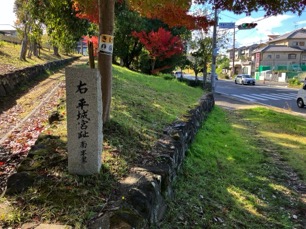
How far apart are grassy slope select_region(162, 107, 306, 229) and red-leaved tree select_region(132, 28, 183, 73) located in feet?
41.2

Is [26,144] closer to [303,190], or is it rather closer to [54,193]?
[54,193]

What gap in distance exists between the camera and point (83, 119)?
11.3ft

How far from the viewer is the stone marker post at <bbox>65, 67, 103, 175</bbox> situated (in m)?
3.37

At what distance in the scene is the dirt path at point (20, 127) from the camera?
4.65 m

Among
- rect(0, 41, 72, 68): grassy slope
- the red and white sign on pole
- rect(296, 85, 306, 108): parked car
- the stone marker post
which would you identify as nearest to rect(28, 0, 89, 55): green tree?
the red and white sign on pole

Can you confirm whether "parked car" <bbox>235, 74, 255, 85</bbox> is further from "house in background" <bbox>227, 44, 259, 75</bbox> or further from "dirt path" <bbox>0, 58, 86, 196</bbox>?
"dirt path" <bbox>0, 58, 86, 196</bbox>

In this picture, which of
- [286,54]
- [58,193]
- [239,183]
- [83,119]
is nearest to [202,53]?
[239,183]

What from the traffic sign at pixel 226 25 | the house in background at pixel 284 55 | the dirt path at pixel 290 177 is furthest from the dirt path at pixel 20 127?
the house in background at pixel 284 55

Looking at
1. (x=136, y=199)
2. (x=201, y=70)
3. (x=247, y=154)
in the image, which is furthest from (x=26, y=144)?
(x=201, y=70)

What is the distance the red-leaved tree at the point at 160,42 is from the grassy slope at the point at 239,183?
12.6 meters

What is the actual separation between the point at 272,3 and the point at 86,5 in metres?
3.77

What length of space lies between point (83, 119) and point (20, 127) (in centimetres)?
413

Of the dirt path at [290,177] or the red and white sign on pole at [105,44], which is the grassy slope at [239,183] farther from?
the red and white sign on pole at [105,44]

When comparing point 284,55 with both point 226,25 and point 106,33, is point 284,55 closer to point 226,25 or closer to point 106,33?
point 226,25
